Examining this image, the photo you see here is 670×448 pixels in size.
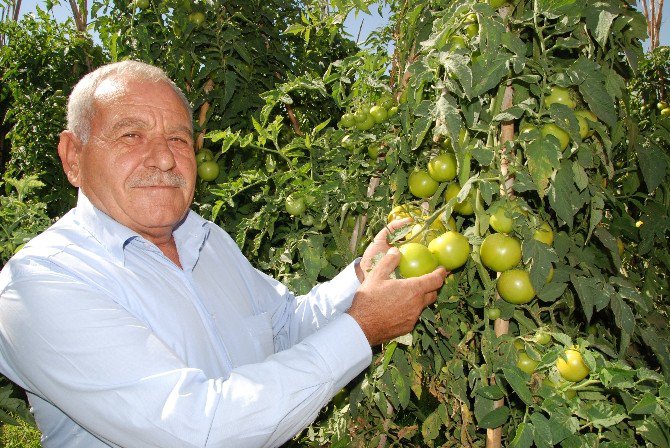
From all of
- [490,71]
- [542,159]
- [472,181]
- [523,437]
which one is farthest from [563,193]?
[523,437]

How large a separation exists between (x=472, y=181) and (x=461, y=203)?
18cm

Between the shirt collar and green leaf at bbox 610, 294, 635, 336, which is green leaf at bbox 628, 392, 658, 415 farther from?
the shirt collar

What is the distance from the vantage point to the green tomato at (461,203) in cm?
132

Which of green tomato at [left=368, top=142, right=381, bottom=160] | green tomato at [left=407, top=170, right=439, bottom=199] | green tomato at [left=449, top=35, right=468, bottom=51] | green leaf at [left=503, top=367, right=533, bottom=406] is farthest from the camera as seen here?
green tomato at [left=368, top=142, right=381, bottom=160]

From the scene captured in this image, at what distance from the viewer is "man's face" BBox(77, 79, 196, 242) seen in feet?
4.59

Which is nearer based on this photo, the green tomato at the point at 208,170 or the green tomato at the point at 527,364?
the green tomato at the point at 527,364

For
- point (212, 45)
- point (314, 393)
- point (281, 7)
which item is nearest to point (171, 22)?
point (212, 45)

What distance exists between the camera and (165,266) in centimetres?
140

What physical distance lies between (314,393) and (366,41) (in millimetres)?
1268

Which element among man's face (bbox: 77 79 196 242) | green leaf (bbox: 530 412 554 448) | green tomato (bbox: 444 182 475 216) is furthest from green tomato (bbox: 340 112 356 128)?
green leaf (bbox: 530 412 554 448)

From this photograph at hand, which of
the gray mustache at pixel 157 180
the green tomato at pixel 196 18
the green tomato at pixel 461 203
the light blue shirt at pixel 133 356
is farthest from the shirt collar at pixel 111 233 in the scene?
the green tomato at pixel 196 18

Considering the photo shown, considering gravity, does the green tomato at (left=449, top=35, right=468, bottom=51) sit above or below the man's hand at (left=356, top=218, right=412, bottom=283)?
above

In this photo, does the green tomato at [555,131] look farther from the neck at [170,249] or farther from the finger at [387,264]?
the neck at [170,249]

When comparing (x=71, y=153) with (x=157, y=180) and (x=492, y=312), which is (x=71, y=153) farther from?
(x=492, y=312)
